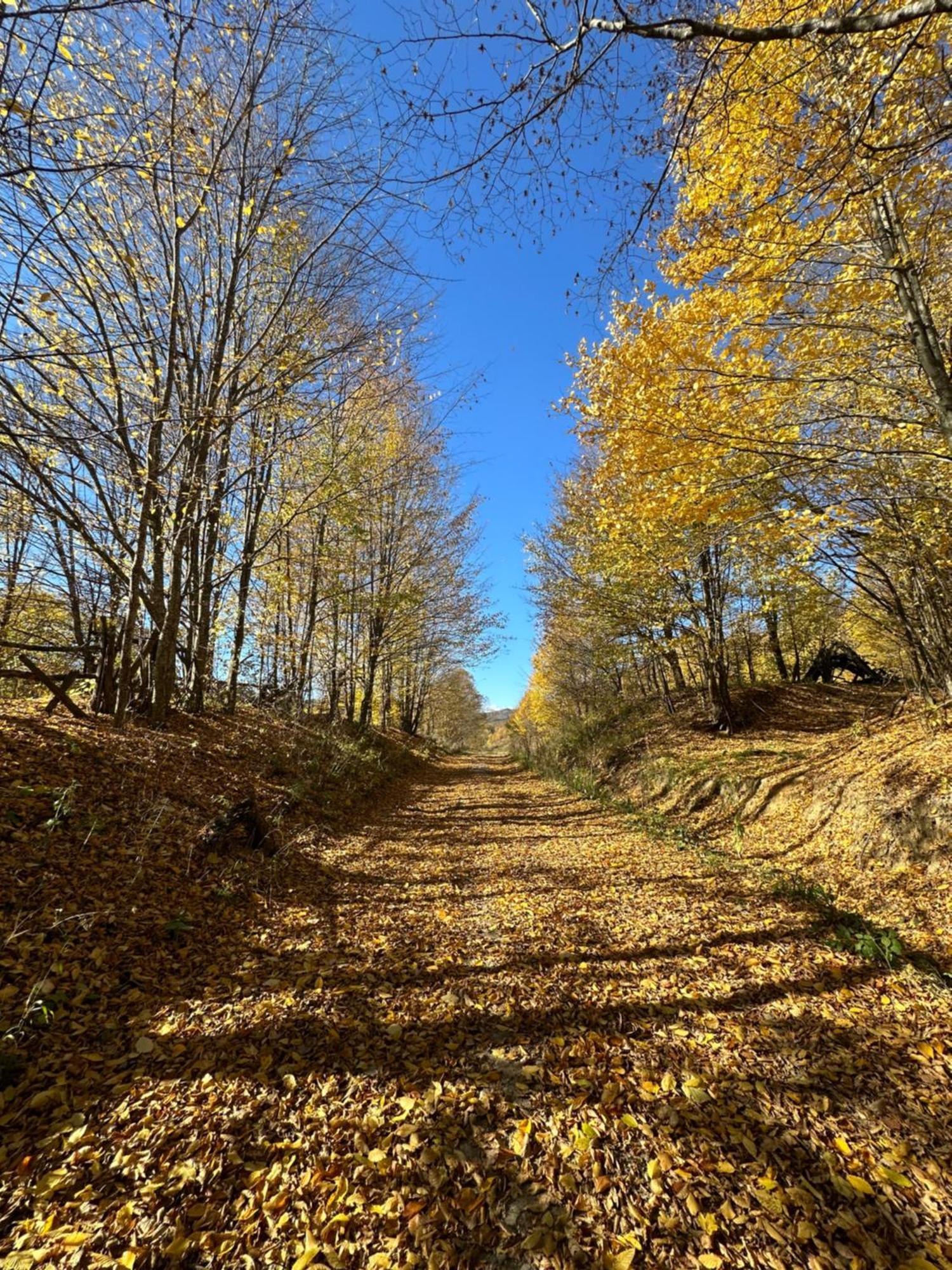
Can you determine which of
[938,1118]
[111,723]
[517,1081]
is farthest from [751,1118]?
[111,723]

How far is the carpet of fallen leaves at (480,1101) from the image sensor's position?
2135mm

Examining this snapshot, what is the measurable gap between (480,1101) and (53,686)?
7.36m

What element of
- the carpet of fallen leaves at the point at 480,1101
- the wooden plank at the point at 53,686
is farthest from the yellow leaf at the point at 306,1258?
the wooden plank at the point at 53,686

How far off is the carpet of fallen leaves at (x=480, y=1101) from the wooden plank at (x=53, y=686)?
3281mm

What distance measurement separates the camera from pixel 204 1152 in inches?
96.4

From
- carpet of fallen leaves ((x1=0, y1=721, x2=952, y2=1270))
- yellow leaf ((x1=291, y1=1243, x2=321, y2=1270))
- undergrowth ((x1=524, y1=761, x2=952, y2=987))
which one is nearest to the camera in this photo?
yellow leaf ((x1=291, y1=1243, x2=321, y2=1270))

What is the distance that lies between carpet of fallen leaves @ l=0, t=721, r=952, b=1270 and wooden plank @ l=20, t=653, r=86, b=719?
3.28 m

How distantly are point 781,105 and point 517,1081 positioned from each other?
30.8ft

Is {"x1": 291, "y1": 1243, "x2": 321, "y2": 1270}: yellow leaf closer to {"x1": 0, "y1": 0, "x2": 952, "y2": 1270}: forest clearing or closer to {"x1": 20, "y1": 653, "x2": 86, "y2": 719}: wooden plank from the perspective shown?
{"x1": 0, "y1": 0, "x2": 952, "y2": 1270}: forest clearing

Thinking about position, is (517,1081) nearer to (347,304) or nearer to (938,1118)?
(938,1118)

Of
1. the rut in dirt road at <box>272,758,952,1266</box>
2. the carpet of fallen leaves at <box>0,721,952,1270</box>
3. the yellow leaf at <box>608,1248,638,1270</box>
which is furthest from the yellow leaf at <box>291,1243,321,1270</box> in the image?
the yellow leaf at <box>608,1248,638,1270</box>

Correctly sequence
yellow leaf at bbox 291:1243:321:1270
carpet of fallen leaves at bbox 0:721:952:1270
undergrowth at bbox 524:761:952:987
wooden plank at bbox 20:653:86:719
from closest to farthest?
yellow leaf at bbox 291:1243:321:1270
carpet of fallen leaves at bbox 0:721:952:1270
undergrowth at bbox 524:761:952:987
wooden plank at bbox 20:653:86:719

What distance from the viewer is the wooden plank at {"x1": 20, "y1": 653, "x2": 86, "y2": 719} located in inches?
250

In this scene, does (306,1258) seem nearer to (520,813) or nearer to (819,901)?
(819,901)
